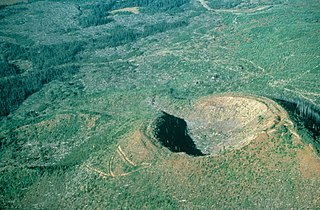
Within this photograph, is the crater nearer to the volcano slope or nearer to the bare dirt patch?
the bare dirt patch

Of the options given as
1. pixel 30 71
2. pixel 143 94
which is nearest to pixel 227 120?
pixel 143 94

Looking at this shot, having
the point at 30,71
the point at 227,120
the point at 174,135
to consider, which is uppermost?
the point at 227,120

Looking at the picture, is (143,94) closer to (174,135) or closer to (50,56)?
(174,135)

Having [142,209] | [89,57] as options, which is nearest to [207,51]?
[89,57]

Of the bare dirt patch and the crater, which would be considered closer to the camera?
the bare dirt patch

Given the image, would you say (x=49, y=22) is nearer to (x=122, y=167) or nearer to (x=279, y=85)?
(x=279, y=85)

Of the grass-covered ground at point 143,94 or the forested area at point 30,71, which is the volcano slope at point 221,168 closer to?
the grass-covered ground at point 143,94

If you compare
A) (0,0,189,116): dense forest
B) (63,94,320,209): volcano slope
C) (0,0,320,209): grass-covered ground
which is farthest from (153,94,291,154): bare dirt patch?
(0,0,189,116): dense forest
